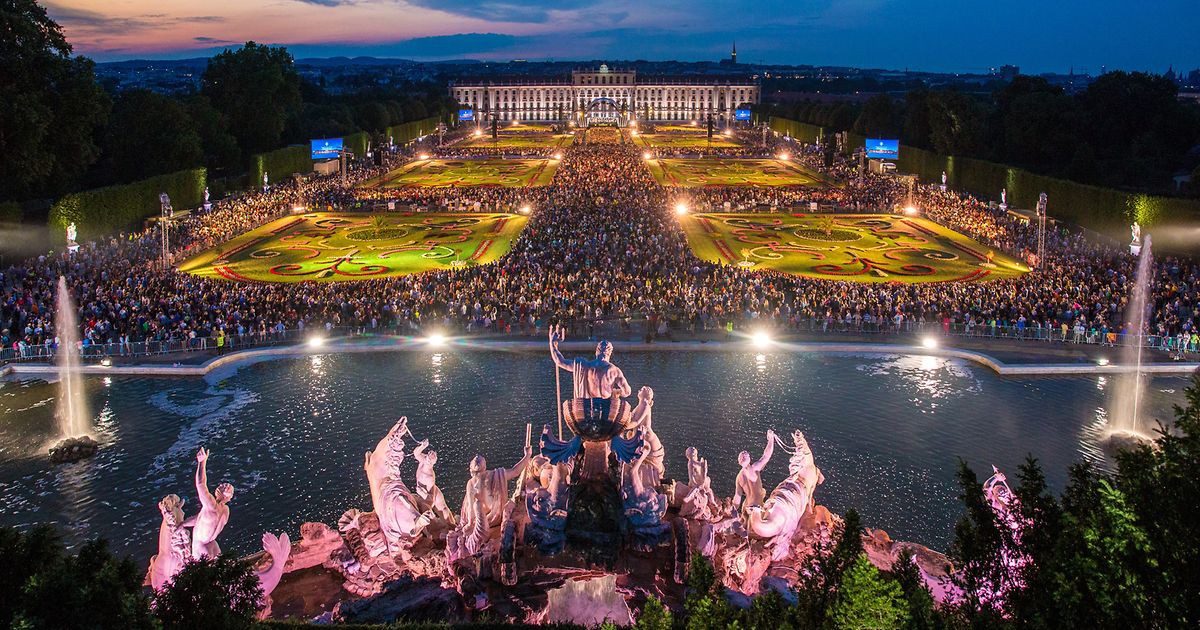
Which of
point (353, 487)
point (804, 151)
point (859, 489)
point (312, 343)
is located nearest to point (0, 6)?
point (312, 343)

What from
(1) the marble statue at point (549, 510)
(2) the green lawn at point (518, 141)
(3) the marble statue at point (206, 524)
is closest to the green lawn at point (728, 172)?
(2) the green lawn at point (518, 141)

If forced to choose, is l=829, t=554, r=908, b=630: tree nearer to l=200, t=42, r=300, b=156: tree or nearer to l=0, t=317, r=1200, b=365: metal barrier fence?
l=0, t=317, r=1200, b=365: metal barrier fence

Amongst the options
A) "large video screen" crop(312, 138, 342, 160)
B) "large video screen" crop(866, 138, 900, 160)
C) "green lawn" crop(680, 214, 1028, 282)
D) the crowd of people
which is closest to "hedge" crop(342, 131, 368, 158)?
"large video screen" crop(312, 138, 342, 160)

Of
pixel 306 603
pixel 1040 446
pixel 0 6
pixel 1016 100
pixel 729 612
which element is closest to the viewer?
pixel 729 612

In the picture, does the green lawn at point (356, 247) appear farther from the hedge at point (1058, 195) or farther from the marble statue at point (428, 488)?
the hedge at point (1058, 195)

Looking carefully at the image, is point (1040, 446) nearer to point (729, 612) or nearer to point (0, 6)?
point (729, 612)
